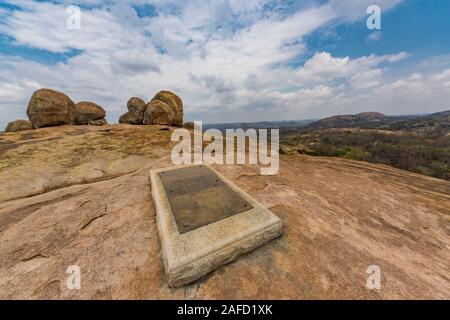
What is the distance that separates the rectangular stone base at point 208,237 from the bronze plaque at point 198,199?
0.03 metres

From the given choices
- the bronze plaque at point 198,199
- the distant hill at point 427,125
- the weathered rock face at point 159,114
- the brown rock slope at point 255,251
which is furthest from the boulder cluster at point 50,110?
the distant hill at point 427,125

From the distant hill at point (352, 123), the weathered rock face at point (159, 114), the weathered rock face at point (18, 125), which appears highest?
the distant hill at point (352, 123)

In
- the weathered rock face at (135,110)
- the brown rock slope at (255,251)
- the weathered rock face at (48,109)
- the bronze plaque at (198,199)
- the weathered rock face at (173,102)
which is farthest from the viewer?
the weathered rock face at (135,110)

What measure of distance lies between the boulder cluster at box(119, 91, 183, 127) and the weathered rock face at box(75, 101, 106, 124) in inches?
81.5

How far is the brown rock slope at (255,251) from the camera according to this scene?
189 centimetres

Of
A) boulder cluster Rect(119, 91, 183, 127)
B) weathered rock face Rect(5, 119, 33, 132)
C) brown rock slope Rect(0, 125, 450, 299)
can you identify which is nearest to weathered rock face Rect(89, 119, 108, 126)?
boulder cluster Rect(119, 91, 183, 127)

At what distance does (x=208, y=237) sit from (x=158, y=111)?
45.1ft

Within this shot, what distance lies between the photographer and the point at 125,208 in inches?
129

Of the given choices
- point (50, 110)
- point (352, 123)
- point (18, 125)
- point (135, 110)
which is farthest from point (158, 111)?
point (352, 123)

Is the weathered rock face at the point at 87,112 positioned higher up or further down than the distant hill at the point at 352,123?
further down

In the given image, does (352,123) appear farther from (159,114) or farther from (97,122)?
(97,122)

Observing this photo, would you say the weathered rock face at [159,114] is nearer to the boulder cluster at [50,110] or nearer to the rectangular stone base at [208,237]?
the boulder cluster at [50,110]

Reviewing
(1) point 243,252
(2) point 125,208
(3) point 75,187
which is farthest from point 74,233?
(1) point 243,252

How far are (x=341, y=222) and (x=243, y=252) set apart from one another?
1984 millimetres
